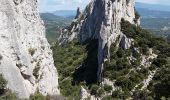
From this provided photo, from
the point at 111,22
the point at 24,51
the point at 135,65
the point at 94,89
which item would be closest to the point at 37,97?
the point at 24,51

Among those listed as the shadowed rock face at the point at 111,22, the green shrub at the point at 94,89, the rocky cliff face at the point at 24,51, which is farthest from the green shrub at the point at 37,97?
the shadowed rock face at the point at 111,22

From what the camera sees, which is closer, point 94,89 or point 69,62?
point 94,89

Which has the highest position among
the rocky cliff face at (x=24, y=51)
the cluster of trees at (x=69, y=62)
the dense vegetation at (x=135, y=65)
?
the rocky cliff face at (x=24, y=51)

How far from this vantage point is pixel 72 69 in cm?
10362

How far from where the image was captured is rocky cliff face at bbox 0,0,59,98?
47156 millimetres

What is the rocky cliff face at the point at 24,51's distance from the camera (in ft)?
155

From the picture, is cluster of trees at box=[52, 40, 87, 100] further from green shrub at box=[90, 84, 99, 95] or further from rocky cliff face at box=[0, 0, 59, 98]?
rocky cliff face at box=[0, 0, 59, 98]

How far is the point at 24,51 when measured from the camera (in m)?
50.0

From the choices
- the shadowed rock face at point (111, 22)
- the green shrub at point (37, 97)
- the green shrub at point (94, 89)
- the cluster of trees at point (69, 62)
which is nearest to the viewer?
the green shrub at point (37, 97)

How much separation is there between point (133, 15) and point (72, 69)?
61.0 feet

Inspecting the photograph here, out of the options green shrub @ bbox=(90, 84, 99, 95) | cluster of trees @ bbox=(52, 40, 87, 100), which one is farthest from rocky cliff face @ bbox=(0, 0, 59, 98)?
cluster of trees @ bbox=(52, 40, 87, 100)

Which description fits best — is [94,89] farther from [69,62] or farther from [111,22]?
[69,62]

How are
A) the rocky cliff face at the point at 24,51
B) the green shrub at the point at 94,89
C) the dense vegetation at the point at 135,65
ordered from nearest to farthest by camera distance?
the rocky cliff face at the point at 24,51
the dense vegetation at the point at 135,65
the green shrub at the point at 94,89

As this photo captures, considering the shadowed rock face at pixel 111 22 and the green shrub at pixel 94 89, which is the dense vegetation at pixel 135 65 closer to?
the shadowed rock face at pixel 111 22
